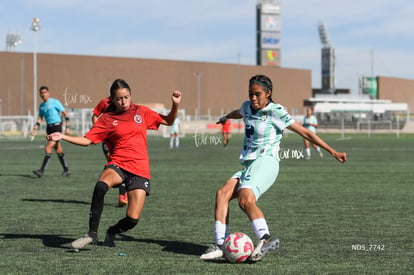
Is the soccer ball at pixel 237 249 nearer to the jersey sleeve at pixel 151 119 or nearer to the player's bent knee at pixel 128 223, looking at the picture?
the player's bent knee at pixel 128 223

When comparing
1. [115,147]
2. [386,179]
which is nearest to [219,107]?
[386,179]

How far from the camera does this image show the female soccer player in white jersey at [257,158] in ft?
22.1

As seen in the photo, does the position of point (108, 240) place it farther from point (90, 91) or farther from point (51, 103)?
point (90, 91)

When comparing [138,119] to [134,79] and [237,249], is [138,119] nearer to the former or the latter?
[237,249]

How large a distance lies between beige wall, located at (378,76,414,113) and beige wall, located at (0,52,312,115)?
30.5 meters

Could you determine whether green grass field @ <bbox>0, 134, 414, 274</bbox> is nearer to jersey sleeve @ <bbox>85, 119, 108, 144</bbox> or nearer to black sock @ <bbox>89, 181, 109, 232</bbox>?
black sock @ <bbox>89, 181, 109, 232</bbox>

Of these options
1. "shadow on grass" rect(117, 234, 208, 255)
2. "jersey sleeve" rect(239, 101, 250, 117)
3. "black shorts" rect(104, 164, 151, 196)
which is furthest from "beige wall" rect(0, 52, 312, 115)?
"jersey sleeve" rect(239, 101, 250, 117)

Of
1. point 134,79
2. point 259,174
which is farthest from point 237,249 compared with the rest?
point 134,79

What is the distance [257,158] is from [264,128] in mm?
316

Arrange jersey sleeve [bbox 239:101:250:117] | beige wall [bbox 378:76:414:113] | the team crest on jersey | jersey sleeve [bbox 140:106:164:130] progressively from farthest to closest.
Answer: beige wall [bbox 378:76:414:113], jersey sleeve [bbox 140:106:164:130], the team crest on jersey, jersey sleeve [bbox 239:101:250:117]

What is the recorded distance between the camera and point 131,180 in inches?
293

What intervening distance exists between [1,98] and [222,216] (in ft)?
304

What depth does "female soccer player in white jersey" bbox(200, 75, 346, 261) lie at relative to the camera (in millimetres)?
6730

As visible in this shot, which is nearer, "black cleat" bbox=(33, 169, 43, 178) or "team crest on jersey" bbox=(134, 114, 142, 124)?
"team crest on jersey" bbox=(134, 114, 142, 124)
